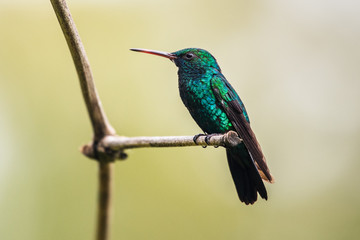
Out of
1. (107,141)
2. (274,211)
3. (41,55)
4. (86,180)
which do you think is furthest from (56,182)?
(107,141)

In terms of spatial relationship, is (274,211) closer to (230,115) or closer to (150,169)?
(150,169)

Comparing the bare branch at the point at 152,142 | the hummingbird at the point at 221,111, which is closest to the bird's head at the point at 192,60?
the hummingbird at the point at 221,111

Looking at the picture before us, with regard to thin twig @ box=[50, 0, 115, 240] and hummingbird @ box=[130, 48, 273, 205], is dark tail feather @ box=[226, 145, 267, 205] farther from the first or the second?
thin twig @ box=[50, 0, 115, 240]

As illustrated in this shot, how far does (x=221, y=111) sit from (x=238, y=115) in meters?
0.18

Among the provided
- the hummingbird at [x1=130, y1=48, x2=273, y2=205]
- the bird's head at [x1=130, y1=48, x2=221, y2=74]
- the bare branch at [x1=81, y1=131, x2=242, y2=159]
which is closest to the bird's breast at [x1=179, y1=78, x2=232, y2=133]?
the hummingbird at [x1=130, y1=48, x2=273, y2=205]

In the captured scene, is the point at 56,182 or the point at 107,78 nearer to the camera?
the point at 56,182

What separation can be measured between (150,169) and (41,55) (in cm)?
271

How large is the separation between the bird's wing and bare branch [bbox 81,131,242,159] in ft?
0.88

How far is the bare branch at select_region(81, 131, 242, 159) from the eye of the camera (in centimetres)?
191

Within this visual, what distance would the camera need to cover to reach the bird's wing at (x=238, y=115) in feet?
8.25

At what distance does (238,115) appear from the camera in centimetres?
307

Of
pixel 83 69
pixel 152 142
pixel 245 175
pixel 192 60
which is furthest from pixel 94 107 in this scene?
pixel 192 60

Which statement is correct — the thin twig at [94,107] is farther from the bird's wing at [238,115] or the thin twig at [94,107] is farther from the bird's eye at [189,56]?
the bird's eye at [189,56]

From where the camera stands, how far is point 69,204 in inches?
246
